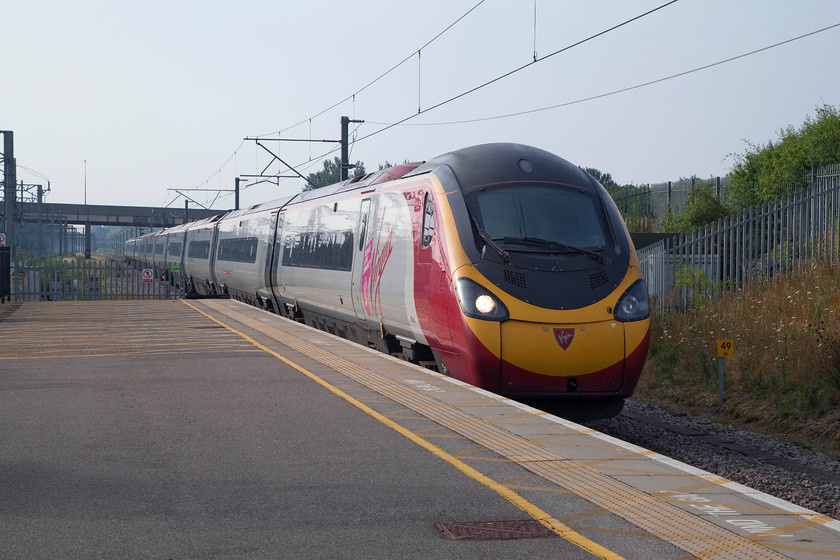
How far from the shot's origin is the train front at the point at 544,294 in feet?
32.0

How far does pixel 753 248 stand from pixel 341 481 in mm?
13108

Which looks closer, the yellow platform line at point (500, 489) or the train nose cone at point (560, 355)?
the yellow platform line at point (500, 489)

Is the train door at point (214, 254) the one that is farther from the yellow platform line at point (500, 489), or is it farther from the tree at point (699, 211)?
the yellow platform line at point (500, 489)

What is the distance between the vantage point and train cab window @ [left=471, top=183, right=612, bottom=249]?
10.6 m

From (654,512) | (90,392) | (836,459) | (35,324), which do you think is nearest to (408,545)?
(654,512)

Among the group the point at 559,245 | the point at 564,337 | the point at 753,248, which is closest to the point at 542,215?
the point at 559,245

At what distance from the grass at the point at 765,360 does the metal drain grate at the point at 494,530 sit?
6782 mm

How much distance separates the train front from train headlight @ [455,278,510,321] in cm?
1

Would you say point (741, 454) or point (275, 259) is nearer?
point (741, 454)

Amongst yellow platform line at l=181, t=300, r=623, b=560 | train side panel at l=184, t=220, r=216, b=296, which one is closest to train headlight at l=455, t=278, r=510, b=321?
yellow platform line at l=181, t=300, r=623, b=560

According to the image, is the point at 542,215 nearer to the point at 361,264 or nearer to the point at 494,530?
the point at 361,264

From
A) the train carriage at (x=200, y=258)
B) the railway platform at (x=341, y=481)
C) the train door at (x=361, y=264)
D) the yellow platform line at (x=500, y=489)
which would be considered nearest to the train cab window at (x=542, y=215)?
the railway platform at (x=341, y=481)

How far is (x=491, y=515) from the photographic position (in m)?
5.28

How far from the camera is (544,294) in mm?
9883
